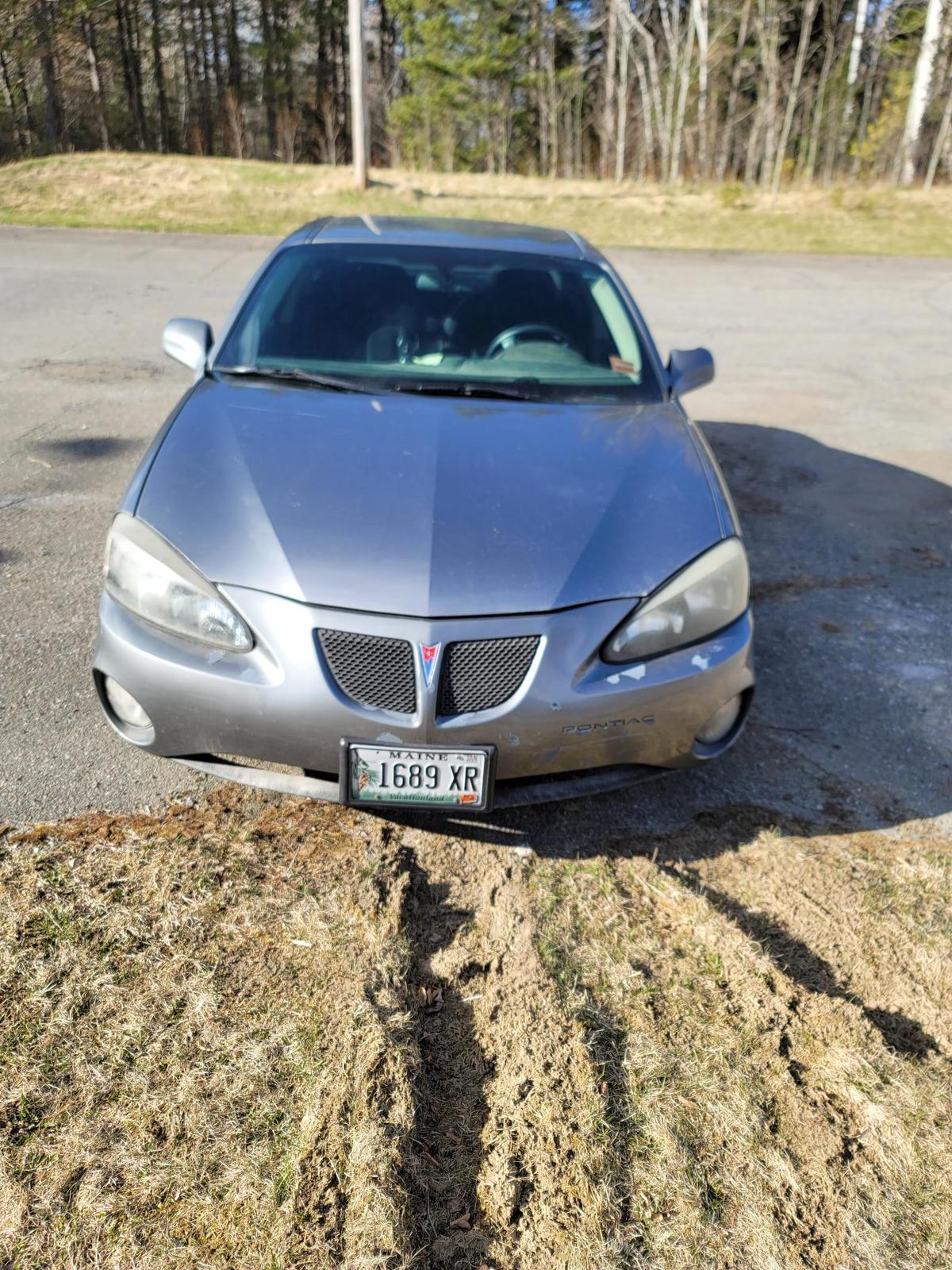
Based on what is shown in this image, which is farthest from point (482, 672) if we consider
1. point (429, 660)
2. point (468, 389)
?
point (468, 389)

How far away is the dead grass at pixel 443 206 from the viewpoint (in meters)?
16.7

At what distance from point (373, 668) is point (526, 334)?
203cm

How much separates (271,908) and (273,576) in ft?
2.71

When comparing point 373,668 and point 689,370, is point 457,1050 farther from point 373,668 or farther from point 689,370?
point 689,370

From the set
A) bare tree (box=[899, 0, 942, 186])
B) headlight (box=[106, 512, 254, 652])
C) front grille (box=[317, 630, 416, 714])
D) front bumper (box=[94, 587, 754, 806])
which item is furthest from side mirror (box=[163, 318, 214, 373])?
bare tree (box=[899, 0, 942, 186])

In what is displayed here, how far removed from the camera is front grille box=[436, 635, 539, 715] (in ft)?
7.55

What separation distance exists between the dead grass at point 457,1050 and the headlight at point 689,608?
630 millimetres

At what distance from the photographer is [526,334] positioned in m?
3.80

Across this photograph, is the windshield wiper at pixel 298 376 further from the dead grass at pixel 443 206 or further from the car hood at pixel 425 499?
the dead grass at pixel 443 206

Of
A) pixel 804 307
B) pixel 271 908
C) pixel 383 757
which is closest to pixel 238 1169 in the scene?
pixel 271 908

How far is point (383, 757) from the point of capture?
2.27 meters

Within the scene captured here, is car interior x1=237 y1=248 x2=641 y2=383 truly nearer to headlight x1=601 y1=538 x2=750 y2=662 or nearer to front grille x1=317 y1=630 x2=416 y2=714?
headlight x1=601 y1=538 x2=750 y2=662

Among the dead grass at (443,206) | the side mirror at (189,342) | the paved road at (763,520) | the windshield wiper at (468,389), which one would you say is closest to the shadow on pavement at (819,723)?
the paved road at (763,520)

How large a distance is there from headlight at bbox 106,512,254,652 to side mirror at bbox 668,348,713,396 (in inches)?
83.2
